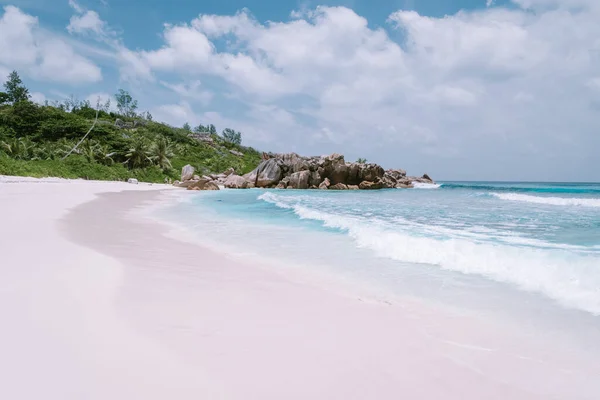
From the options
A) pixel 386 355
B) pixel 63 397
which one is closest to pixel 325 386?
pixel 386 355

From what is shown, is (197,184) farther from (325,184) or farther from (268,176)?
(325,184)

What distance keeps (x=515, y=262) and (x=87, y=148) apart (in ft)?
161

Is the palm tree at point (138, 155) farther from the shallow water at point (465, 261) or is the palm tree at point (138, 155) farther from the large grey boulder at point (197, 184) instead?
the shallow water at point (465, 261)

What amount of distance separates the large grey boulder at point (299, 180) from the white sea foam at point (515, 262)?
38074mm

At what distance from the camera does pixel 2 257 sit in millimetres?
4730

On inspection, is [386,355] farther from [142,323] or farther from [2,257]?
[2,257]

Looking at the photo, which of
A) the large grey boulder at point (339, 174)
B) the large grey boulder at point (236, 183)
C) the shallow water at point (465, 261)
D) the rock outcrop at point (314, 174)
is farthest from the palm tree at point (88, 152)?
the shallow water at point (465, 261)

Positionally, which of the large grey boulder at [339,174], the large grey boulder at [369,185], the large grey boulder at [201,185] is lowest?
the large grey boulder at [201,185]

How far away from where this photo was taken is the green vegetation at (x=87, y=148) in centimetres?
3528

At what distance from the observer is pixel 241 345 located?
9.01ft

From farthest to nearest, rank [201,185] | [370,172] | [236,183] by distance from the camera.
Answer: [370,172], [236,183], [201,185]

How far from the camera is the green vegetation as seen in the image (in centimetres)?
3528

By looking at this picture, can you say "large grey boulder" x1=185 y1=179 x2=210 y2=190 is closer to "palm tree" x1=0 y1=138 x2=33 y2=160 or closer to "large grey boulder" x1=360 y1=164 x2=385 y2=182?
"palm tree" x1=0 y1=138 x2=33 y2=160

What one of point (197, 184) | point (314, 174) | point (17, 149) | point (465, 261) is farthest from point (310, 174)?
point (465, 261)
